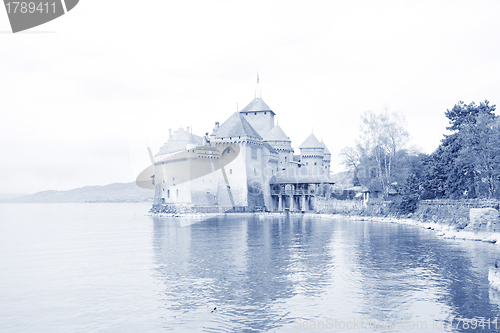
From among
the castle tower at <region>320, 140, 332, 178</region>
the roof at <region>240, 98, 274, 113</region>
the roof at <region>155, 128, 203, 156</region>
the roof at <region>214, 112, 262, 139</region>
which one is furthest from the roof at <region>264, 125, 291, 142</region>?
the roof at <region>155, 128, 203, 156</region>

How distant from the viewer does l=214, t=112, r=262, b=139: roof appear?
48750mm

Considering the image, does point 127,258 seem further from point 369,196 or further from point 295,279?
point 369,196

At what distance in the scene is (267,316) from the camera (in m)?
11.0

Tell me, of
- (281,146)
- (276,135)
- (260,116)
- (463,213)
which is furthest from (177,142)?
(463,213)

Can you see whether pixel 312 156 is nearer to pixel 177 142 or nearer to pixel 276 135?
pixel 276 135

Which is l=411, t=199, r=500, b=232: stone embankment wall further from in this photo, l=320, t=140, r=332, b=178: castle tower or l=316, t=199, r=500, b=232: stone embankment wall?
l=320, t=140, r=332, b=178: castle tower

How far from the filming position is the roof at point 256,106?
6094 centimetres

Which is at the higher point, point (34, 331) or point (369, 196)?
point (369, 196)

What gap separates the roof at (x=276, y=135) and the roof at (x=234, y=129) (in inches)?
257

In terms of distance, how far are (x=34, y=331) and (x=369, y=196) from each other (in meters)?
38.0

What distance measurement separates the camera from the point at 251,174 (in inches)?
1955

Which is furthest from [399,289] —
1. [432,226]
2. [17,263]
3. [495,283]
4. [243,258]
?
[432,226]

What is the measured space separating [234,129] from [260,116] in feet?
40.3

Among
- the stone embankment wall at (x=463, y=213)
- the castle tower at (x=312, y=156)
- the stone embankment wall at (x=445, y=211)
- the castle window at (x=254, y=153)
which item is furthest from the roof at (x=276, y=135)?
the stone embankment wall at (x=463, y=213)
